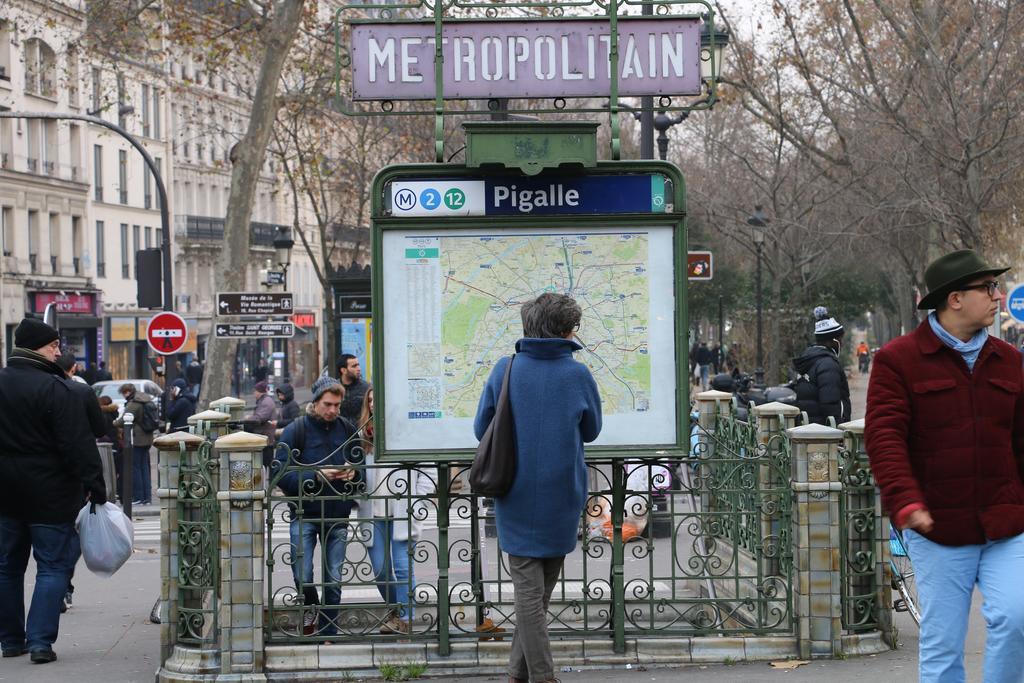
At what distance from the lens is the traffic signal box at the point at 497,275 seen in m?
7.90

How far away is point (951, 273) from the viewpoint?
5621mm

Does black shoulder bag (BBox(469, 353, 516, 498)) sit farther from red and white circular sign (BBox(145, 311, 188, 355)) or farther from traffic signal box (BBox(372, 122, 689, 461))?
red and white circular sign (BBox(145, 311, 188, 355))

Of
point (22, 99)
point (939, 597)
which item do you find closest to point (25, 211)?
point (22, 99)

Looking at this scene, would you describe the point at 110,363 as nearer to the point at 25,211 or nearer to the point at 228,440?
the point at 25,211

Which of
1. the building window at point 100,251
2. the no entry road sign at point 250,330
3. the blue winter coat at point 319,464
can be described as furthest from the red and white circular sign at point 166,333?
the building window at point 100,251

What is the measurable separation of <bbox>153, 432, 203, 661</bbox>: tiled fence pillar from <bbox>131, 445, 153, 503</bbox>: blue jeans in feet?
43.3

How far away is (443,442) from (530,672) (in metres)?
1.46

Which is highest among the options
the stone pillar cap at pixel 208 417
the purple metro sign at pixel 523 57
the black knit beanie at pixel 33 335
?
the purple metro sign at pixel 523 57

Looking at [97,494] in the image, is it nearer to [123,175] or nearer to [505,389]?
[505,389]

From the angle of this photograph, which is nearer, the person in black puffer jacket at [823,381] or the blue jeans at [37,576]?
the blue jeans at [37,576]

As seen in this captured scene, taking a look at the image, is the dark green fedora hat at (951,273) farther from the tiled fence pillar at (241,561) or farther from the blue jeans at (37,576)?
the blue jeans at (37,576)

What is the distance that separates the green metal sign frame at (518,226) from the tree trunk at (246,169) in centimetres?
1591

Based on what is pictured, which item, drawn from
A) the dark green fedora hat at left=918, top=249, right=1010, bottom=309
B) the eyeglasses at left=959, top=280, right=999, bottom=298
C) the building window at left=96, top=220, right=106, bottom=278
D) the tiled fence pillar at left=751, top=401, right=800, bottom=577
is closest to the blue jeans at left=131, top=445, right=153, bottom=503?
the tiled fence pillar at left=751, top=401, right=800, bottom=577

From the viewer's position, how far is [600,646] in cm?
811
